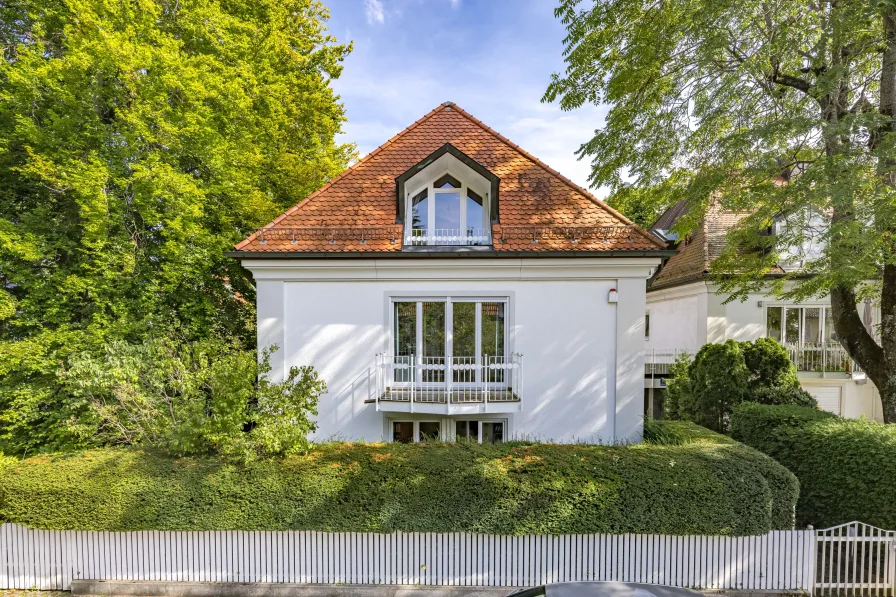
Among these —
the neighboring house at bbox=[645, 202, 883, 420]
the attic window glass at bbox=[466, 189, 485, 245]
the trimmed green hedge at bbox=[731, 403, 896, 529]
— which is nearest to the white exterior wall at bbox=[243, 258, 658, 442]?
the attic window glass at bbox=[466, 189, 485, 245]

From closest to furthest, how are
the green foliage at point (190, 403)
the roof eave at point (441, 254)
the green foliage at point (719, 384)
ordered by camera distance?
1. the green foliage at point (190, 403)
2. the roof eave at point (441, 254)
3. the green foliage at point (719, 384)

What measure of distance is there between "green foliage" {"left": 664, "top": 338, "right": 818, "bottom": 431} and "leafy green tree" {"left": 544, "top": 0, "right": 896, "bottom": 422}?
1.42 meters

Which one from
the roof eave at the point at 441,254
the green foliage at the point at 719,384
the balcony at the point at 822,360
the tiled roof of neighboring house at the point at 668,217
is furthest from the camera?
the tiled roof of neighboring house at the point at 668,217

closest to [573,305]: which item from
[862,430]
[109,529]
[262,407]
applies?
[862,430]

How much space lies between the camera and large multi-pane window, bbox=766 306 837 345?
43.6ft

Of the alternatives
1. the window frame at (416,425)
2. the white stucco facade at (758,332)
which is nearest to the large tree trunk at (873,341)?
the white stucco facade at (758,332)

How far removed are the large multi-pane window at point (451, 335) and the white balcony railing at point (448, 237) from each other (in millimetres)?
1325

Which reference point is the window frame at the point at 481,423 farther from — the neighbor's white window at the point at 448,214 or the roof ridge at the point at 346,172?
the roof ridge at the point at 346,172

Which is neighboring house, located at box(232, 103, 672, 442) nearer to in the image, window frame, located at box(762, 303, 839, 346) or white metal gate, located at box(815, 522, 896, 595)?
white metal gate, located at box(815, 522, 896, 595)

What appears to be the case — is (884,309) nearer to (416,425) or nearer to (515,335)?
(515,335)

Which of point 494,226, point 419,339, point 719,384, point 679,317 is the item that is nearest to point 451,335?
point 419,339

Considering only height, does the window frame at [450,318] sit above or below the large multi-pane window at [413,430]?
above

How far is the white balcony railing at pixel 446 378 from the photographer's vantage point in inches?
303

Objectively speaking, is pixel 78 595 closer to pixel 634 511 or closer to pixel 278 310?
pixel 278 310
